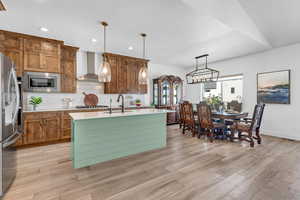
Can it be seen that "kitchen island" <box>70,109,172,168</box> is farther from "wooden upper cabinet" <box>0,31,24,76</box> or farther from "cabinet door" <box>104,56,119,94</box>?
"wooden upper cabinet" <box>0,31,24,76</box>

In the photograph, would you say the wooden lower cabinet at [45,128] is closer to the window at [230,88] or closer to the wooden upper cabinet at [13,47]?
the wooden upper cabinet at [13,47]

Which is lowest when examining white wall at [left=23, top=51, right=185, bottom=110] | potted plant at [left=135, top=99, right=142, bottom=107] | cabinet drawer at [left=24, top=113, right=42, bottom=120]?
cabinet drawer at [left=24, top=113, right=42, bottom=120]

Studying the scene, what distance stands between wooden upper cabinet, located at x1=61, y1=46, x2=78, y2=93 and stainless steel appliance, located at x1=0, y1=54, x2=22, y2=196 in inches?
76.3

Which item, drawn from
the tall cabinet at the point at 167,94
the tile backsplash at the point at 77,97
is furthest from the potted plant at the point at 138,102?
the tall cabinet at the point at 167,94

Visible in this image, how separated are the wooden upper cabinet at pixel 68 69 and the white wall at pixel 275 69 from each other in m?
5.42

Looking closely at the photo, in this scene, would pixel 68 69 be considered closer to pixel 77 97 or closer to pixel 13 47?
pixel 77 97

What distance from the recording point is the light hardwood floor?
1732 mm

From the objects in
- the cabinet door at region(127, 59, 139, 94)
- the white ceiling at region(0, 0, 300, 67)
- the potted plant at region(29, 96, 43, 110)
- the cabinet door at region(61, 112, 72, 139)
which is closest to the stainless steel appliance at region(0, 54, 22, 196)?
the white ceiling at region(0, 0, 300, 67)

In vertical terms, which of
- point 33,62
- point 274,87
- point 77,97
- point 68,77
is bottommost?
point 77,97

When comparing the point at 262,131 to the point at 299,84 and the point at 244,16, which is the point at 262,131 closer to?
the point at 299,84

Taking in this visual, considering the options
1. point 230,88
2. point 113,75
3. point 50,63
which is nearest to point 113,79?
point 113,75

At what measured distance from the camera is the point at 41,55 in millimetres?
3527

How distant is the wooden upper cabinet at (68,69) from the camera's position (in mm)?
3938

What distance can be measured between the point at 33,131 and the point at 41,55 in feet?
6.16
